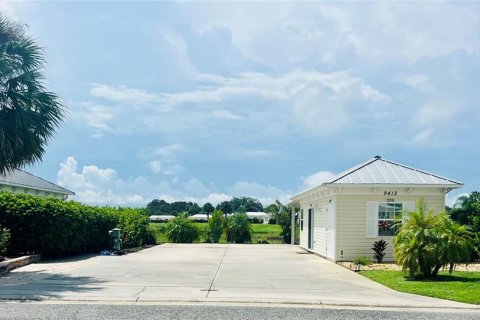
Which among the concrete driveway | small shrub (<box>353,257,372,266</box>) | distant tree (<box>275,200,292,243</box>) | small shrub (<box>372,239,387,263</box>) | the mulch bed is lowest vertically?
the concrete driveway

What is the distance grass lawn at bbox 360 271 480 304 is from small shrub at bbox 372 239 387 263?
3542 millimetres

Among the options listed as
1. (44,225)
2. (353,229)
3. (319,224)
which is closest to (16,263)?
(44,225)

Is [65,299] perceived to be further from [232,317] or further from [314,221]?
[314,221]

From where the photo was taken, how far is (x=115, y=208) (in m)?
29.6

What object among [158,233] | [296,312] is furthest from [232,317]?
[158,233]

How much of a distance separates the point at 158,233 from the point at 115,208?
627 cm

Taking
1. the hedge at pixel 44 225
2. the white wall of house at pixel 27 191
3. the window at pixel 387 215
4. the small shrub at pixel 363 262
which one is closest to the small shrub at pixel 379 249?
the window at pixel 387 215

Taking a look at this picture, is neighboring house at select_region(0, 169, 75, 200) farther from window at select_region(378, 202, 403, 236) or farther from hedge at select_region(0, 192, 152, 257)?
window at select_region(378, 202, 403, 236)

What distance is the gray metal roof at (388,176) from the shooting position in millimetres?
19719

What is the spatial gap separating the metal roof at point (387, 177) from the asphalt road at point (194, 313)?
33.6 ft

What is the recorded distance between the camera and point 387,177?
2036 centimetres

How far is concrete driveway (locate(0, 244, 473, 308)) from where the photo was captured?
10.4 m

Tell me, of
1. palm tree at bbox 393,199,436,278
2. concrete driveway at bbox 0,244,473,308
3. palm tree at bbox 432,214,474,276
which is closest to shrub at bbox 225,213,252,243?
concrete driveway at bbox 0,244,473,308

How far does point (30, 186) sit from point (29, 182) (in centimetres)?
129
